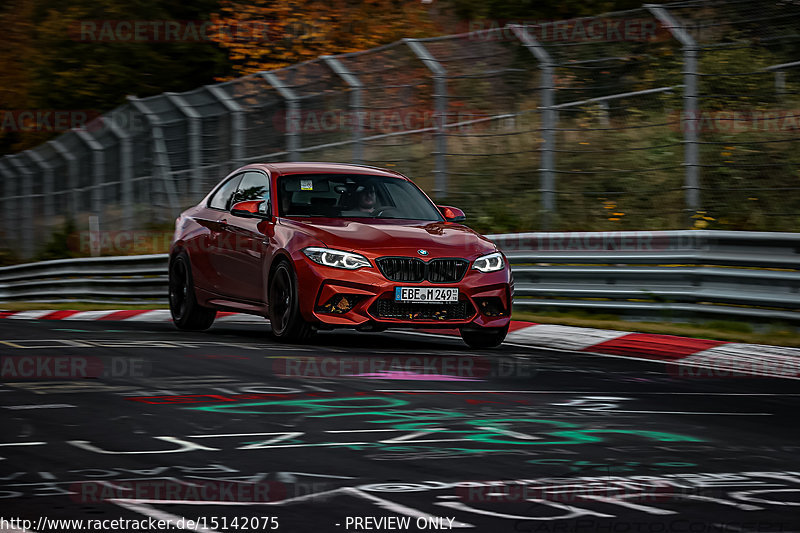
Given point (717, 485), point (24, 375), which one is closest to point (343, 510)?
point (717, 485)

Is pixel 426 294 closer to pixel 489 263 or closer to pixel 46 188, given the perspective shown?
pixel 489 263

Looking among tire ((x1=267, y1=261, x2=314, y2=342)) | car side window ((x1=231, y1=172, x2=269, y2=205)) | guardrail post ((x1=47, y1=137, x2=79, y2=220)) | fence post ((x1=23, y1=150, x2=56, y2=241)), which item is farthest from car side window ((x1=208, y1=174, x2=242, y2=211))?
fence post ((x1=23, y1=150, x2=56, y2=241))

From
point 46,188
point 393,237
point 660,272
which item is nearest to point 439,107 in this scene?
point 660,272

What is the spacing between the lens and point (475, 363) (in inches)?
405

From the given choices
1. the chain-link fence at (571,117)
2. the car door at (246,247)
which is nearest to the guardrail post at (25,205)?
the chain-link fence at (571,117)

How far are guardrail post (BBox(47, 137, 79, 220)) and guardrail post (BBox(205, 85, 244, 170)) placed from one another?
702 centimetres

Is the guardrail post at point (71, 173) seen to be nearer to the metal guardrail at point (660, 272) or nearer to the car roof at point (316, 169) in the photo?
the metal guardrail at point (660, 272)

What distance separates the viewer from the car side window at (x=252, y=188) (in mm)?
12258

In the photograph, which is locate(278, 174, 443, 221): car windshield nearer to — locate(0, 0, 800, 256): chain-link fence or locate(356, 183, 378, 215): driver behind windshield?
locate(356, 183, 378, 215): driver behind windshield

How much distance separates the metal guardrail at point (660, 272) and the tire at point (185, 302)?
3.54 metres

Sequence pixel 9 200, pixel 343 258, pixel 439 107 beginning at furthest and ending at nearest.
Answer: pixel 9 200 < pixel 439 107 < pixel 343 258

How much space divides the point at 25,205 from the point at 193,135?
11.8 metres

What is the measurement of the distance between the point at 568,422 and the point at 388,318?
12.1 ft

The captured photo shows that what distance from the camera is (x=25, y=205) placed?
106 ft
